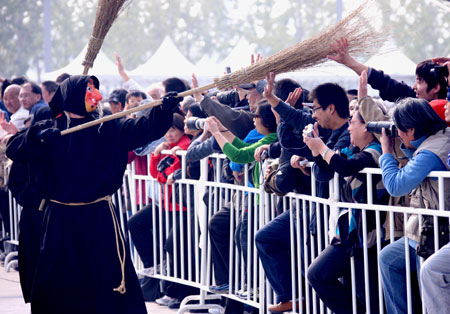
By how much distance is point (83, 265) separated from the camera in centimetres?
630

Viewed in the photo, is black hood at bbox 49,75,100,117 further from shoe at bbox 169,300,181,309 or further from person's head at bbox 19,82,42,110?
person's head at bbox 19,82,42,110

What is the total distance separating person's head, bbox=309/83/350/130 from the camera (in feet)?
20.4

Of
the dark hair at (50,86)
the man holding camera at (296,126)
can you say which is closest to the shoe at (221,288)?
the man holding camera at (296,126)

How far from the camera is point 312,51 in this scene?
19.8 feet

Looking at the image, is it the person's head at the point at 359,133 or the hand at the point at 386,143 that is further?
the person's head at the point at 359,133

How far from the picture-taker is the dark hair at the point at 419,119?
5172 millimetres

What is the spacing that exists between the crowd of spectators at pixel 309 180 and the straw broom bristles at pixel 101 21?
1.01m

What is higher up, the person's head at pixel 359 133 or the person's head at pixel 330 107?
the person's head at pixel 330 107

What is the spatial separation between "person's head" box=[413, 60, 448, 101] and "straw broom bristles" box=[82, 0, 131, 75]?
246 cm

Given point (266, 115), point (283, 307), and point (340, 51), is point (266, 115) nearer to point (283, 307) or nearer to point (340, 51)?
point (340, 51)

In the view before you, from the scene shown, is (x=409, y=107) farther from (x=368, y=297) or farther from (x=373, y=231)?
(x=368, y=297)

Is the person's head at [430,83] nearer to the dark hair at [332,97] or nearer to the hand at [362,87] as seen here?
the hand at [362,87]

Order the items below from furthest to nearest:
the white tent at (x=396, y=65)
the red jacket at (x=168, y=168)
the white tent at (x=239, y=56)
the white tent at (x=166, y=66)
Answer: the white tent at (x=166, y=66), the white tent at (x=239, y=56), the white tent at (x=396, y=65), the red jacket at (x=168, y=168)

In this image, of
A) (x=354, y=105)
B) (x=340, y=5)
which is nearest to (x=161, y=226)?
(x=354, y=105)
